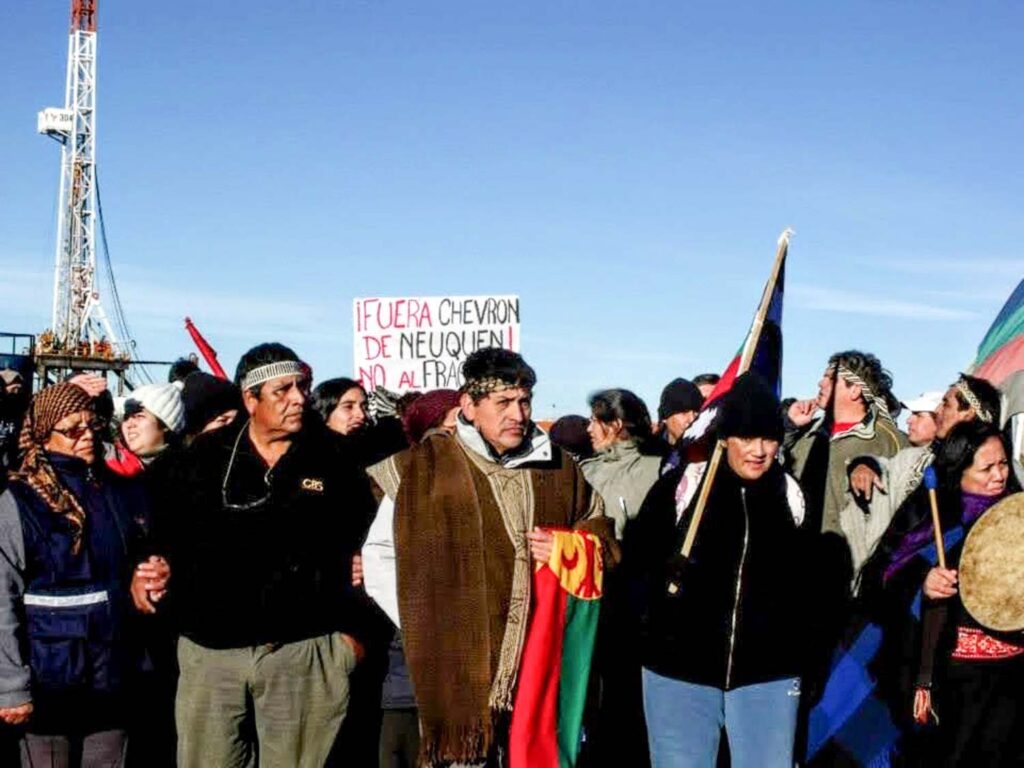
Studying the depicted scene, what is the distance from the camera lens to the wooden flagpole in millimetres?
5784

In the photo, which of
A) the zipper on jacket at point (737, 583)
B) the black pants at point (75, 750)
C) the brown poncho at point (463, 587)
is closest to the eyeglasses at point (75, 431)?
the black pants at point (75, 750)

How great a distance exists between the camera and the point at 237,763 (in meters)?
5.73

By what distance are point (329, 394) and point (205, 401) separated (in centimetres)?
74

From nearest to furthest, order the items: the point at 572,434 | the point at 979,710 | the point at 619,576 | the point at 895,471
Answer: the point at 979,710 < the point at 895,471 < the point at 619,576 < the point at 572,434

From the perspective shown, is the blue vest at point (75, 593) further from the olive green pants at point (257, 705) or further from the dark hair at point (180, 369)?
the dark hair at point (180, 369)

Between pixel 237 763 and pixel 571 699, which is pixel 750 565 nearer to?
pixel 571 699

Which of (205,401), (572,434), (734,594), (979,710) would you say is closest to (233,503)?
(734,594)

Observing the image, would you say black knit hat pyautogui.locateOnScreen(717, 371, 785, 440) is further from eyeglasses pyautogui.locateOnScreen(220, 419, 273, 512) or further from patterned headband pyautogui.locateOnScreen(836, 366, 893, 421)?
patterned headband pyautogui.locateOnScreen(836, 366, 893, 421)

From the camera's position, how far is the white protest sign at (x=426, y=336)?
1125cm

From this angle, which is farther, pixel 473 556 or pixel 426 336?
pixel 426 336

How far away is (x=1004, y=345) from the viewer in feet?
29.9

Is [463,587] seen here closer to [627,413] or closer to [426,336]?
[627,413]

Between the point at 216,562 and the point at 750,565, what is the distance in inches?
83.1

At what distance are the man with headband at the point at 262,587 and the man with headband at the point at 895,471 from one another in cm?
272
